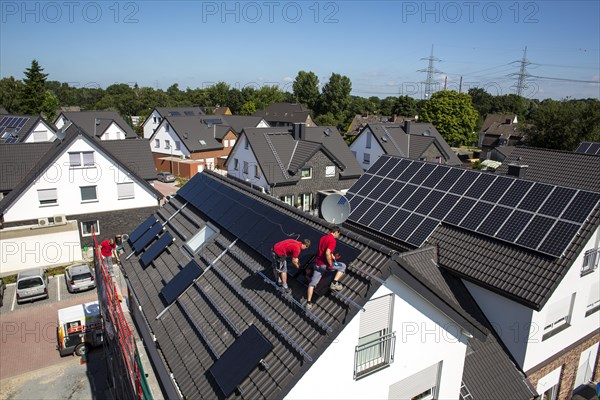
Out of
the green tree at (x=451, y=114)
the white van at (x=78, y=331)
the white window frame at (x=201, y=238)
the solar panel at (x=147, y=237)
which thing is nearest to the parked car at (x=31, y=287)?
the white van at (x=78, y=331)

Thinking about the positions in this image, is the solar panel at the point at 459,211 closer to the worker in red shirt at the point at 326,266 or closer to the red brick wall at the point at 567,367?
the red brick wall at the point at 567,367

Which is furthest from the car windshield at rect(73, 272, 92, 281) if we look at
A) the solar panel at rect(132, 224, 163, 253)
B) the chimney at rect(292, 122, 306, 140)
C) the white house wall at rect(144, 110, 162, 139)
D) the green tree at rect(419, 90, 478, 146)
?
the green tree at rect(419, 90, 478, 146)

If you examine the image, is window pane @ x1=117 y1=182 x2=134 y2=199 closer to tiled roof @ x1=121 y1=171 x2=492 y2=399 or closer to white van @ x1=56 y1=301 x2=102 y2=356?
white van @ x1=56 y1=301 x2=102 y2=356

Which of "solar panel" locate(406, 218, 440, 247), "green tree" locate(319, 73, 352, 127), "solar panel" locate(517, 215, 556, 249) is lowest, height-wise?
"solar panel" locate(406, 218, 440, 247)

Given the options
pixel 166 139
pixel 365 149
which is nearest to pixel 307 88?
pixel 166 139

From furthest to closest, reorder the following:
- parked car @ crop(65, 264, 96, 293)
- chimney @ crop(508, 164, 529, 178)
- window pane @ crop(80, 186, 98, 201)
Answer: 1. window pane @ crop(80, 186, 98, 201)
2. parked car @ crop(65, 264, 96, 293)
3. chimney @ crop(508, 164, 529, 178)

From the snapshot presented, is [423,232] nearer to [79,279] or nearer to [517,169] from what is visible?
[517,169]

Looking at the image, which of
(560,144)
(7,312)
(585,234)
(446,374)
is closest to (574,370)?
(585,234)
